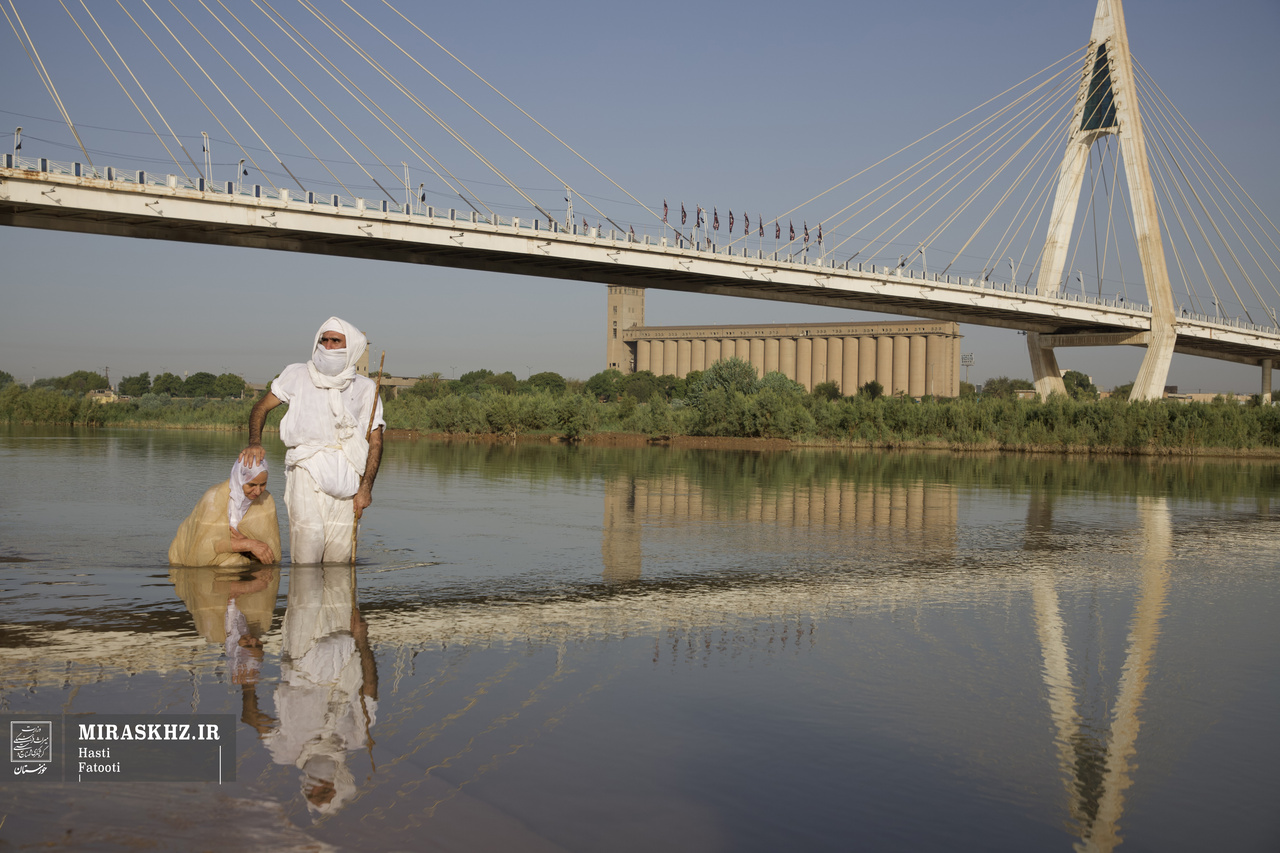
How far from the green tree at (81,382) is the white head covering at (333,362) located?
476ft

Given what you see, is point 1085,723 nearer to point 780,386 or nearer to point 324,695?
point 324,695

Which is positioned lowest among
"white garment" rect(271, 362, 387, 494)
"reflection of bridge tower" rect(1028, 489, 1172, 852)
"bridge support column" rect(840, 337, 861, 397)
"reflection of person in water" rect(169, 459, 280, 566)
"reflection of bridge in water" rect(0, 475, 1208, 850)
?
"reflection of bridge tower" rect(1028, 489, 1172, 852)

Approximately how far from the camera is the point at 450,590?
9.13 m

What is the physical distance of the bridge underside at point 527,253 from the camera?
27812mm

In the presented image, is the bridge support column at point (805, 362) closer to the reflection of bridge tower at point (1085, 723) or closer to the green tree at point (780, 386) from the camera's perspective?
the green tree at point (780, 386)

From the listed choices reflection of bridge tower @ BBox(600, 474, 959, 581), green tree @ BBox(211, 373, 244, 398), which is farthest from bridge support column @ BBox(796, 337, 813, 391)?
reflection of bridge tower @ BBox(600, 474, 959, 581)

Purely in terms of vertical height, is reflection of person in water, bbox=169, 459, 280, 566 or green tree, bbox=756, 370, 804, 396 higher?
green tree, bbox=756, 370, 804, 396

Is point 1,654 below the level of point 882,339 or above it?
below

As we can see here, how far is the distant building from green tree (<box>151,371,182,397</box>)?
196ft

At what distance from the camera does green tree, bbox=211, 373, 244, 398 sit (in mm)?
129750

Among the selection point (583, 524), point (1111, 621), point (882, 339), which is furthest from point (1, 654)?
point (882, 339)

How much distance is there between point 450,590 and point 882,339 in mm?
156767

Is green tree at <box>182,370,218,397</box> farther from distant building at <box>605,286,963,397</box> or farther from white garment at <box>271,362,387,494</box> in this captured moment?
white garment at <box>271,362,387,494</box>

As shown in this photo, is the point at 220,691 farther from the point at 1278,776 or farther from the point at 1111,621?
the point at 1111,621
